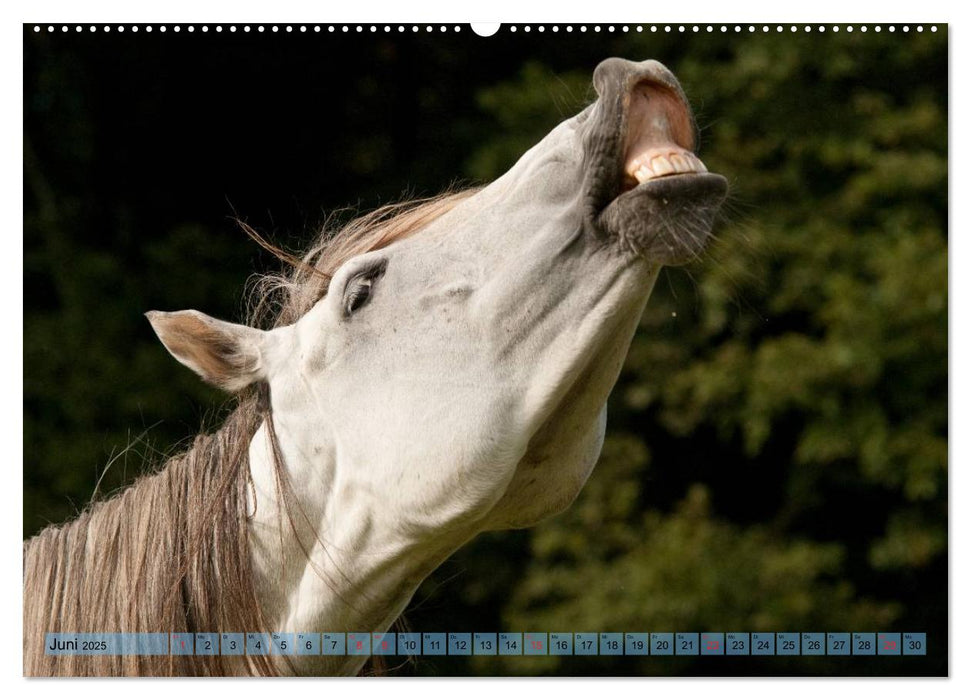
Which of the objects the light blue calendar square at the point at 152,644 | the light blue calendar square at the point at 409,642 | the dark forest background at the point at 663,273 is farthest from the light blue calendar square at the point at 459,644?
the dark forest background at the point at 663,273

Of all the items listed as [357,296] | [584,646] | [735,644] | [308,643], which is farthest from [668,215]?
[584,646]

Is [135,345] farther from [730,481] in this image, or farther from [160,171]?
[730,481]

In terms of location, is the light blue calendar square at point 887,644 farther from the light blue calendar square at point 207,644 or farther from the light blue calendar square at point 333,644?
the light blue calendar square at point 207,644

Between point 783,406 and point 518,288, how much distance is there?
3.19 m

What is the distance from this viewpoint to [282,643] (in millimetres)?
1699

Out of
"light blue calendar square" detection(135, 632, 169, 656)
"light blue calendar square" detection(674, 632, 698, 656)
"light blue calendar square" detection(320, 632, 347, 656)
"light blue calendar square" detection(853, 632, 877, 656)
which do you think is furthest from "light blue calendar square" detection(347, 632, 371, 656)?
"light blue calendar square" detection(853, 632, 877, 656)

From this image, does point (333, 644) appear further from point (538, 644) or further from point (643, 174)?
point (538, 644)

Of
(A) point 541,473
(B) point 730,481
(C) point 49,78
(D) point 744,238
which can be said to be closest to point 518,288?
(A) point 541,473

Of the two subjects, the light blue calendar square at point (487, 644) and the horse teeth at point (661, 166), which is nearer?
the horse teeth at point (661, 166)

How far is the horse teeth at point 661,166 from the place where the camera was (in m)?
1.40

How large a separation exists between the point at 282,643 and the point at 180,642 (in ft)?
0.45

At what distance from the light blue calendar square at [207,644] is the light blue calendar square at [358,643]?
0.18 m

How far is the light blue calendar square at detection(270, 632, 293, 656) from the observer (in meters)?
1.70

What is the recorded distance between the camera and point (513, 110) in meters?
4.34
